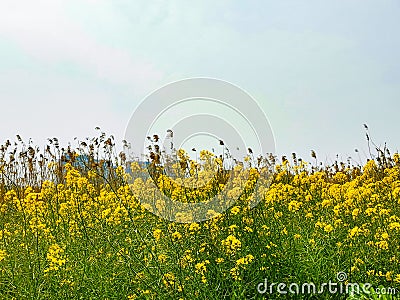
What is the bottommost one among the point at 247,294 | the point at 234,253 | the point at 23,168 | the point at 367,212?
the point at 247,294

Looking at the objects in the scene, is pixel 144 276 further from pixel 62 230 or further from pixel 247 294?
pixel 62 230

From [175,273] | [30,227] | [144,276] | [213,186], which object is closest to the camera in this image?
[175,273]

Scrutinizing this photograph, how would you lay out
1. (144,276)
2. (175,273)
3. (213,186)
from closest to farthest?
1. (175,273)
2. (144,276)
3. (213,186)

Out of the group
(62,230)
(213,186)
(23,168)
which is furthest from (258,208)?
(23,168)

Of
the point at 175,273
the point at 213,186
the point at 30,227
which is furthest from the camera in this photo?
the point at 30,227

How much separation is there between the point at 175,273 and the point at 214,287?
308 millimetres

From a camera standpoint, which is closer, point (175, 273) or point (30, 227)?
point (175, 273)

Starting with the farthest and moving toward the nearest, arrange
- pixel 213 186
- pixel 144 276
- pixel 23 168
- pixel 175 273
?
1. pixel 23 168
2. pixel 213 186
3. pixel 144 276
4. pixel 175 273

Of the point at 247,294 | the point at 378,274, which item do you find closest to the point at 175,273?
the point at 247,294

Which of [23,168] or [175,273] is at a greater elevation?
[23,168]

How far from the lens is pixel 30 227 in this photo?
16.2 feet

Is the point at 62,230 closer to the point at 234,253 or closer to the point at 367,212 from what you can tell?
the point at 234,253

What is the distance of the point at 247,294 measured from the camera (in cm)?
362

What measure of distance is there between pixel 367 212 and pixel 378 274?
0.58 meters
